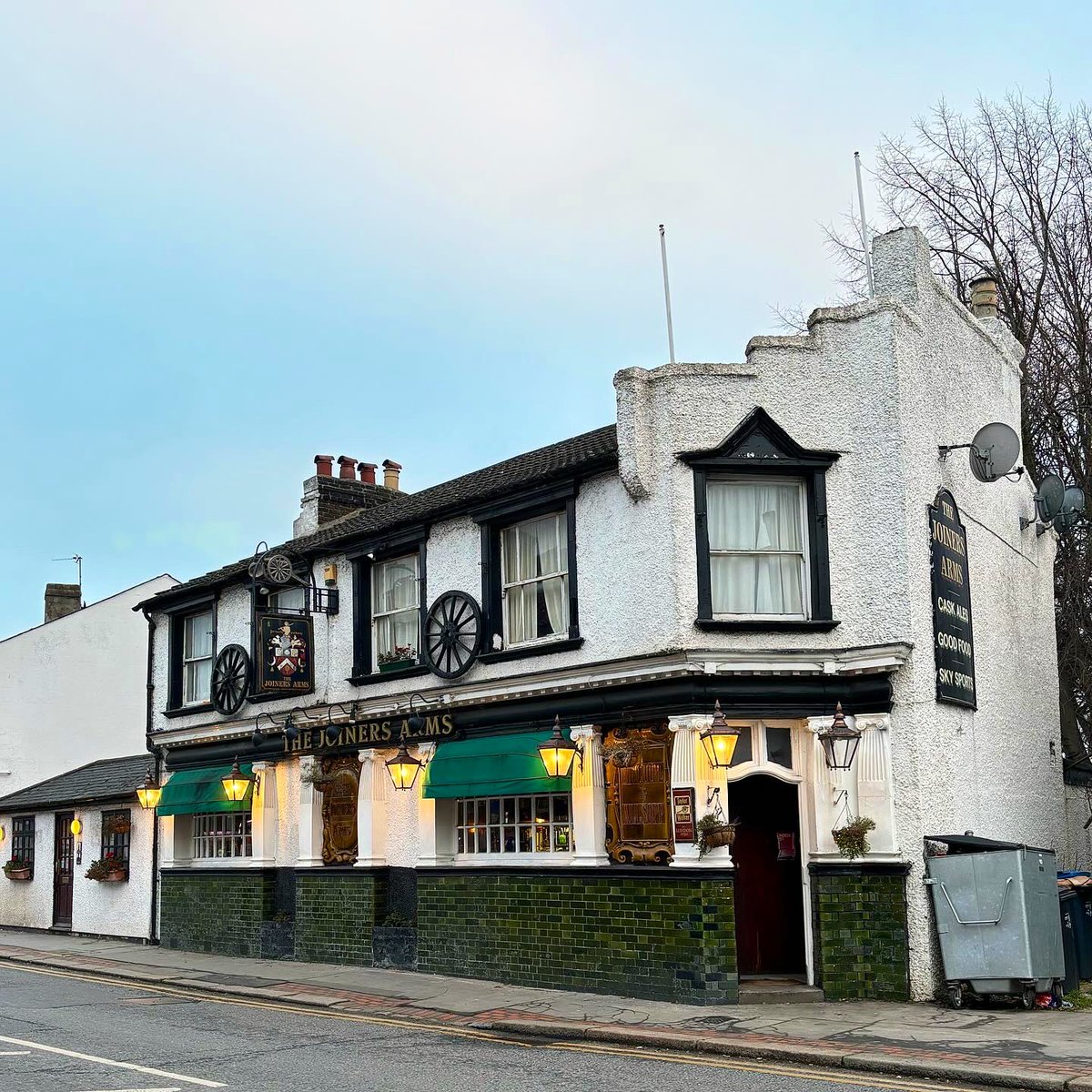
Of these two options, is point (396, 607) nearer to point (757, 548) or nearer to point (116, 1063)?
point (757, 548)

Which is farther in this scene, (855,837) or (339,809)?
(339,809)

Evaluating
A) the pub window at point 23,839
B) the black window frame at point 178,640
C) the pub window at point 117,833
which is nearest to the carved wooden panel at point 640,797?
the black window frame at point 178,640

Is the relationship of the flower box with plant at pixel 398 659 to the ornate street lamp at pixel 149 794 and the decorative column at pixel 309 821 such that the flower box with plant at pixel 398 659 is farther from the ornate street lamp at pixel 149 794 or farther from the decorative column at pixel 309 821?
the ornate street lamp at pixel 149 794

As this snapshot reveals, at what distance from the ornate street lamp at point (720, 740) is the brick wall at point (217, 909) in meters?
9.43

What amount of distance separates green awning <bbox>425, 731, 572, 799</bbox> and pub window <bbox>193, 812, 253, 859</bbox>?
5.53m

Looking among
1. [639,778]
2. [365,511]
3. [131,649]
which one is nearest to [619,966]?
[639,778]

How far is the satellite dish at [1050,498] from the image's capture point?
1902cm

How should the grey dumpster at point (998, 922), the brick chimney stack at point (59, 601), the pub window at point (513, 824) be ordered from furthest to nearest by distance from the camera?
the brick chimney stack at point (59, 601) → the pub window at point (513, 824) → the grey dumpster at point (998, 922)

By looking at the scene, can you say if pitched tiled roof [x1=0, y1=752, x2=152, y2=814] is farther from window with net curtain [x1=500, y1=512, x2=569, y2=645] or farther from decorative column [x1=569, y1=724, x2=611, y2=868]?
decorative column [x1=569, y1=724, x2=611, y2=868]

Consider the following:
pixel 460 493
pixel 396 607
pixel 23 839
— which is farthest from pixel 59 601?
pixel 460 493

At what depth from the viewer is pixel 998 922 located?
13.5 m

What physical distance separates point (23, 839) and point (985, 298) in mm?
22321

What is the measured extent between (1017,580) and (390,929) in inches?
399

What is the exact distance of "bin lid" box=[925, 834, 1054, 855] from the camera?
1396 cm
